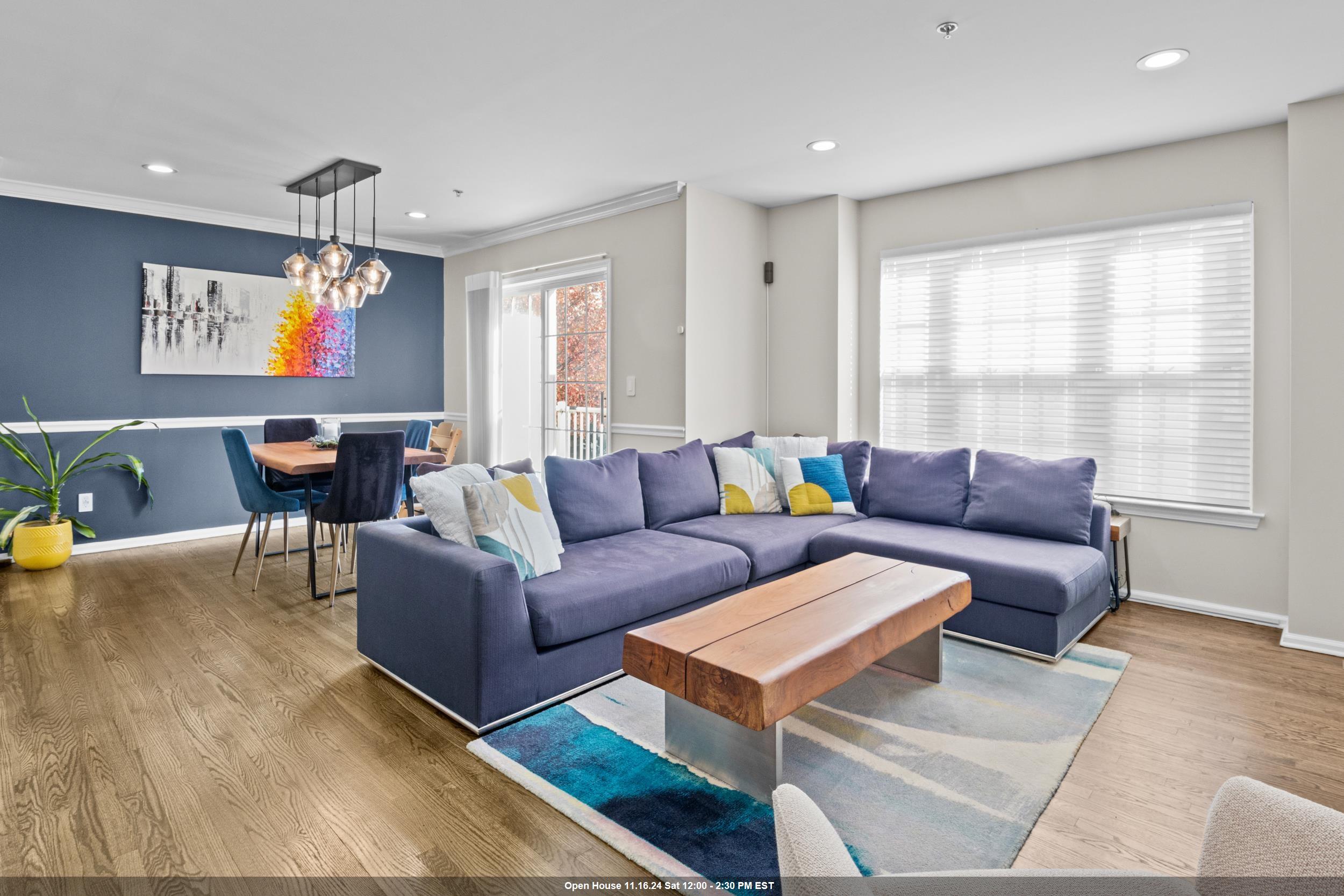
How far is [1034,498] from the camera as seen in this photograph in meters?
3.64

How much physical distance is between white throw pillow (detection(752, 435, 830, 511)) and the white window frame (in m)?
1.31

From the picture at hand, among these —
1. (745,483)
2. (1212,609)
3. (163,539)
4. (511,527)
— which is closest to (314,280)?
(511,527)

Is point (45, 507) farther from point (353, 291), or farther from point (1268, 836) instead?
point (1268, 836)

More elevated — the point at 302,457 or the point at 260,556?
the point at 302,457

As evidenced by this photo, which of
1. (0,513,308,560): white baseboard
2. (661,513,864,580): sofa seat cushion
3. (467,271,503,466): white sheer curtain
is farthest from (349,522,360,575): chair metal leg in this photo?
(661,513,864,580): sofa seat cushion

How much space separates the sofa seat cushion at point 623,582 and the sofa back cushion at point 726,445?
2.69ft

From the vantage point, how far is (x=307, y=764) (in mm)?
2240

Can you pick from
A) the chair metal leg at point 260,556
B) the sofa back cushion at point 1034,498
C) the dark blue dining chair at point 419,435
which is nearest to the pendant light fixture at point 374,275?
the dark blue dining chair at point 419,435

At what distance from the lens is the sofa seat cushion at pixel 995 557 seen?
9.91 ft

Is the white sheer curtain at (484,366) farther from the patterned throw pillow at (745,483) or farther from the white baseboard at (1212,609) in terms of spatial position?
the white baseboard at (1212,609)

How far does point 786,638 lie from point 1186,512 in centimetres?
293

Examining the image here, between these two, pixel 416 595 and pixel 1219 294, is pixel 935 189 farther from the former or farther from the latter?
pixel 416 595

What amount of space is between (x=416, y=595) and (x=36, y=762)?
1199 millimetres

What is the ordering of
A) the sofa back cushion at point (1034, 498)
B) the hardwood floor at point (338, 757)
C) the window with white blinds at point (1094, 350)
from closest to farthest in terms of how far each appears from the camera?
the hardwood floor at point (338, 757) → the sofa back cushion at point (1034, 498) → the window with white blinds at point (1094, 350)
